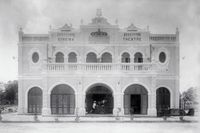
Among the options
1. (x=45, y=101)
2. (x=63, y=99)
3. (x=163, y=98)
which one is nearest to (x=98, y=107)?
(x=63, y=99)

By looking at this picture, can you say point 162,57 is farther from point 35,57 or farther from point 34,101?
point 34,101

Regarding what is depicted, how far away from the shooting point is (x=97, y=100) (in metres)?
32.6

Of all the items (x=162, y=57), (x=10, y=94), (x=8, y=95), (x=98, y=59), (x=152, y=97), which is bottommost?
(x=8, y=95)

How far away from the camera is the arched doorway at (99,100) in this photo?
31.9 metres

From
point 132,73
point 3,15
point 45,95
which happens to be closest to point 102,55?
point 132,73

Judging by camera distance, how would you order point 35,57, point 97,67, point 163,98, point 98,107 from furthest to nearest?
point 35,57, point 163,98, point 98,107, point 97,67

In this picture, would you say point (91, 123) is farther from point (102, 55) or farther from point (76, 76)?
point (102, 55)

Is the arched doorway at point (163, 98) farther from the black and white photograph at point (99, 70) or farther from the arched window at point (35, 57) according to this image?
the arched window at point (35, 57)

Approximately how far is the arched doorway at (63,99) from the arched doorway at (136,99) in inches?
171

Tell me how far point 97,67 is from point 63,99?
3780 mm

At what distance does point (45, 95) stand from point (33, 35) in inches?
220

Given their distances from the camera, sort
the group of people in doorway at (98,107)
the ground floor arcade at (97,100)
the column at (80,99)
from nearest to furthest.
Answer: the column at (80,99) → the ground floor arcade at (97,100) → the group of people in doorway at (98,107)

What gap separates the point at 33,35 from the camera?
107 feet

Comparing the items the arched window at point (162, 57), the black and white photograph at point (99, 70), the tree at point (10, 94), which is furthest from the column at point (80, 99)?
the tree at point (10, 94)
